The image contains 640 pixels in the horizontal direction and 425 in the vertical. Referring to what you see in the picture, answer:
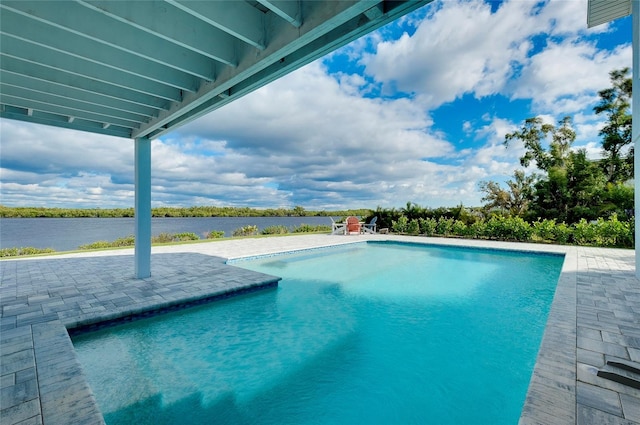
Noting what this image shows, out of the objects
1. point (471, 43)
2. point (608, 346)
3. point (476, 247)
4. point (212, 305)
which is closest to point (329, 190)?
point (476, 247)

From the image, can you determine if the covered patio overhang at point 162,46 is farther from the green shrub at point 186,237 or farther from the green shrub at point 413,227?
the green shrub at point 413,227

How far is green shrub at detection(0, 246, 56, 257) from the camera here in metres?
8.27

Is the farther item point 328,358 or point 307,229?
point 307,229

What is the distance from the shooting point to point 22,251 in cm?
867

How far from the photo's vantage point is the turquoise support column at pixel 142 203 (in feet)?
17.2

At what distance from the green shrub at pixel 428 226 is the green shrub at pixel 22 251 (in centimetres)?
1401

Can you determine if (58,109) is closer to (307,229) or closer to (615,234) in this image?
(307,229)

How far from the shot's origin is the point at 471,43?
7.95 m

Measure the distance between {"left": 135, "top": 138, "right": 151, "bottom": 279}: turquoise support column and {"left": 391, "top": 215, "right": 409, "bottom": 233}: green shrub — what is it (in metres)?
11.6

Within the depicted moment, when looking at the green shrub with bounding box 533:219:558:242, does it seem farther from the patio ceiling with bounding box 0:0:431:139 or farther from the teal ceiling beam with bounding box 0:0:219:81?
the teal ceiling beam with bounding box 0:0:219:81

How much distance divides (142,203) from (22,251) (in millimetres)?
Answer: 6771

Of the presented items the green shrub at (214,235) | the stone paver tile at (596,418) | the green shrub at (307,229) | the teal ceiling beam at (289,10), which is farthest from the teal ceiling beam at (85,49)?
the green shrub at (307,229)

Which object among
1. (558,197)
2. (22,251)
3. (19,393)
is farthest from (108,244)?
(558,197)

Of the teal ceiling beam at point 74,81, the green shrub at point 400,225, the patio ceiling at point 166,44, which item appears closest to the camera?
the patio ceiling at point 166,44
